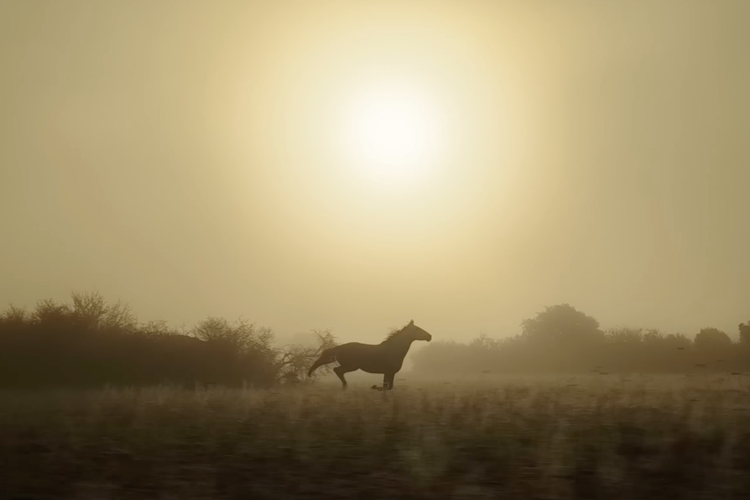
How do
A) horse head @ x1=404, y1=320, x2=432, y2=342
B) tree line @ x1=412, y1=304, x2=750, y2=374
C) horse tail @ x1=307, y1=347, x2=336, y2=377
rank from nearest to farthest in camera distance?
horse tail @ x1=307, y1=347, x2=336, y2=377 → horse head @ x1=404, y1=320, x2=432, y2=342 → tree line @ x1=412, y1=304, x2=750, y2=374

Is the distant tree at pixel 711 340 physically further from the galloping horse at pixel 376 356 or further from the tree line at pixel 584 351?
the galloping horse at pixel 376 356

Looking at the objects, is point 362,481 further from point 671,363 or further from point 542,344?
point 542,344

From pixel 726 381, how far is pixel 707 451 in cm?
1250

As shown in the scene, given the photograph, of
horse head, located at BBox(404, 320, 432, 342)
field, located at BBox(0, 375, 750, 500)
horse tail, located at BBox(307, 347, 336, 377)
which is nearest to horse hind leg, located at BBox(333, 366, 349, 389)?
horse tail, located at BBox(307, 347, 336, 377)

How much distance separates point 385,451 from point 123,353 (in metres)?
16.4

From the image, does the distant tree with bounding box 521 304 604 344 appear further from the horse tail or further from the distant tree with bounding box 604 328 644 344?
the horse tail

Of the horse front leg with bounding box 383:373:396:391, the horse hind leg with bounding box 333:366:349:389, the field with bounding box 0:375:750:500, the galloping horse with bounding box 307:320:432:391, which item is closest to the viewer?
the field with bounding box 0:375:750:500

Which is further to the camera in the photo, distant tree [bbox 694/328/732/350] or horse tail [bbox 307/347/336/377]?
distant tree [bbox 694/328/732/350]

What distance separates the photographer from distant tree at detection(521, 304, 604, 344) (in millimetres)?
43062

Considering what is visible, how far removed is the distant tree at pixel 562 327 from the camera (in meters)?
43.1

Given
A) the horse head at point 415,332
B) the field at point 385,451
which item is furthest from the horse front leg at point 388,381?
the field at point 385,451

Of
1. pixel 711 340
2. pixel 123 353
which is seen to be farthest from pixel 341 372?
pixel 711 340

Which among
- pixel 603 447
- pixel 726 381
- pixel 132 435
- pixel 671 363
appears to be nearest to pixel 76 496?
pixel 132 435

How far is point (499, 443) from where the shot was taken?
28.1 ft
